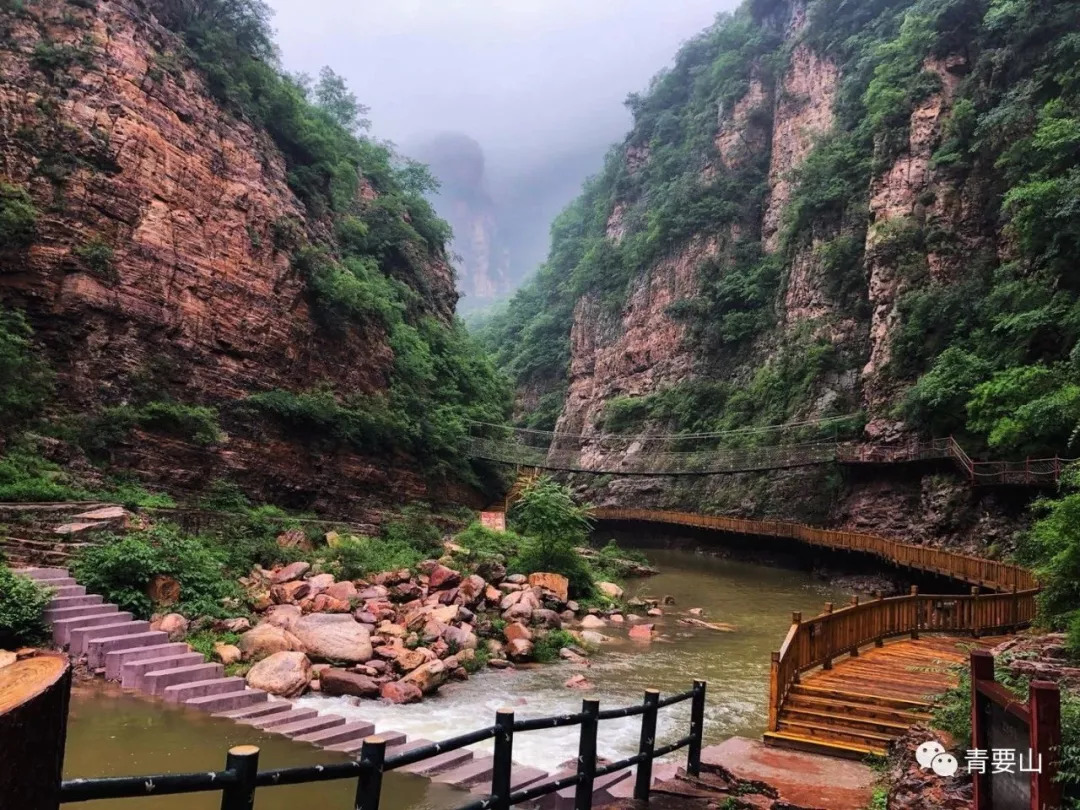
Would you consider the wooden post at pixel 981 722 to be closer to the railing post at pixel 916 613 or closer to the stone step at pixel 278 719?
the stone step at pixel 278 719

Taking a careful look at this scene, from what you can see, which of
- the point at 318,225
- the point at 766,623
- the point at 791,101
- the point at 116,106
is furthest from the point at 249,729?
the point at 791,101

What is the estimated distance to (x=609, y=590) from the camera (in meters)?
17.6

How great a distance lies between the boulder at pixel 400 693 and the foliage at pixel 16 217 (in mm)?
13944

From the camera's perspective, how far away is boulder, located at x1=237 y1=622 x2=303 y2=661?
29.6ft

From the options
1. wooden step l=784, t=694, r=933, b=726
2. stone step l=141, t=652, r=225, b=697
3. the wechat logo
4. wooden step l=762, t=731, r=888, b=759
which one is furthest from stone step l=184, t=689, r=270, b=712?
the wechat logo

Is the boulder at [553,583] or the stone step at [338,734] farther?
the boulder at [553,583]

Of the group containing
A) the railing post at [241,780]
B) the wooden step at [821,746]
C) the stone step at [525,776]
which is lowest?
the wooden step at [821,746]

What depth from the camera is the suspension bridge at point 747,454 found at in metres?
19.5

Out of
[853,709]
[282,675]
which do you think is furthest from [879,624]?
[282,675]

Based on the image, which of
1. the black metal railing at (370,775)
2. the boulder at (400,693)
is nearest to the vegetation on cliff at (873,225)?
the boulder at (400,693)

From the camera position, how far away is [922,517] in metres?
22.7

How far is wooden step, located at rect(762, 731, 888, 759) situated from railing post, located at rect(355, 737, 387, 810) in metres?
5.59

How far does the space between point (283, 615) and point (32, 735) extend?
968 centimetres

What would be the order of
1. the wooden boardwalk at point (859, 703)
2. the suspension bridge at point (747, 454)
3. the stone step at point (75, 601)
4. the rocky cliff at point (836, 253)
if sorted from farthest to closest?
the rocky cliff at point (836, 253), the suspension bridge at point (747, 454), the stone step at point (75, 601), the wooden boardwalk at point (859, 703)
